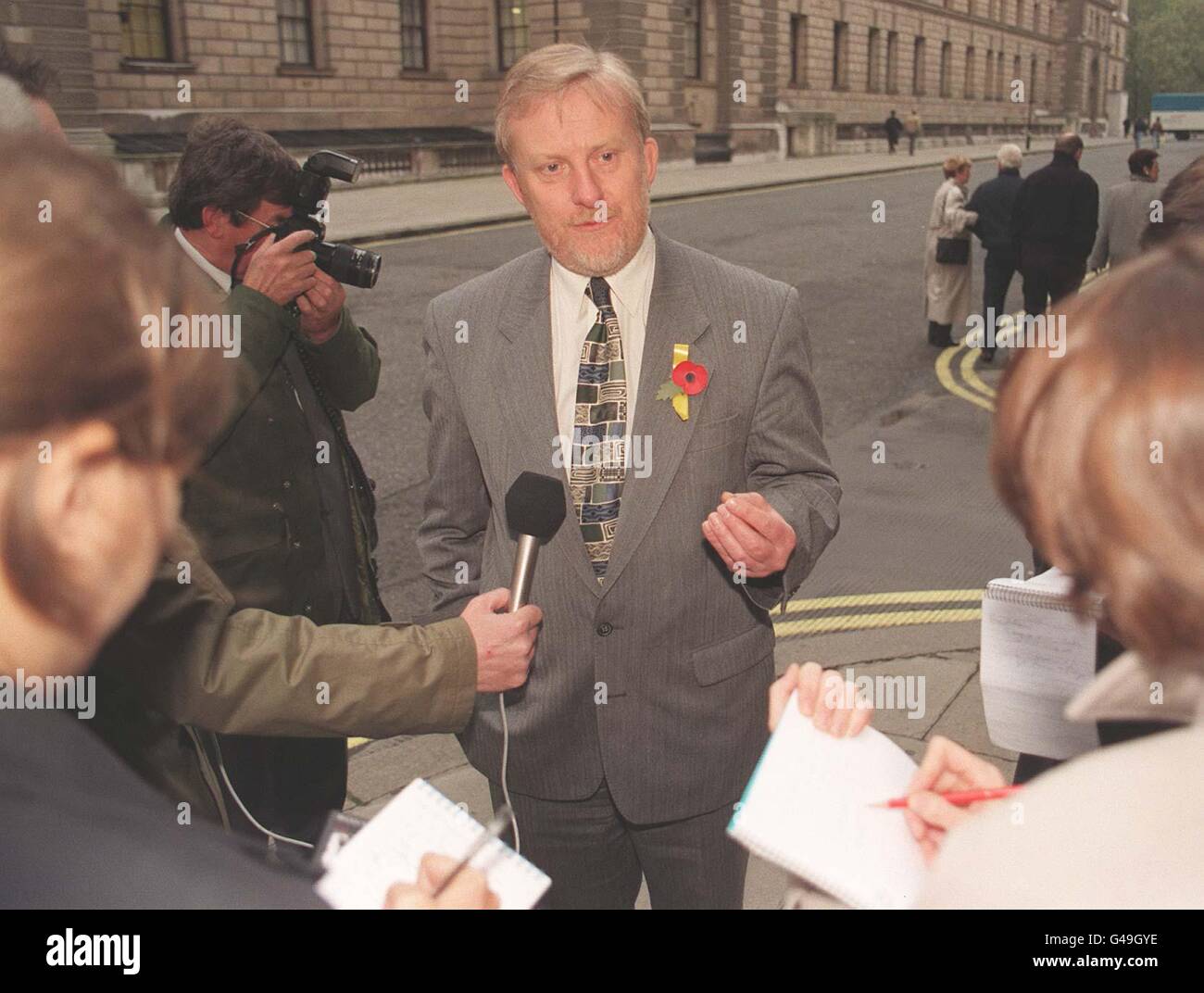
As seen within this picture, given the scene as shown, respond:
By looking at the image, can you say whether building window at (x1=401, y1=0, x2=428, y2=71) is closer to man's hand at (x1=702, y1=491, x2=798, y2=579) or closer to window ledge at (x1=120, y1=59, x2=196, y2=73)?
window ledge at (x1=120, y1=59, x2=196, y2=73)

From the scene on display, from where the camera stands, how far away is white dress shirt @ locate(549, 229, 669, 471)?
96.3 inches

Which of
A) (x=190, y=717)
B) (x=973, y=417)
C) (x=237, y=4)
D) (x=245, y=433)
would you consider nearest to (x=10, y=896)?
(x=190, y=717)

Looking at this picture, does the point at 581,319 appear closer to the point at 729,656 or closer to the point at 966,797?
the point at 729,656

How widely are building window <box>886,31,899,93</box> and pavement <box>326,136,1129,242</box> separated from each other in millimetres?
13536

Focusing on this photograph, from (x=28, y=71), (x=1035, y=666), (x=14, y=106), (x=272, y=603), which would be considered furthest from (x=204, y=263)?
(x=1035, y=666)

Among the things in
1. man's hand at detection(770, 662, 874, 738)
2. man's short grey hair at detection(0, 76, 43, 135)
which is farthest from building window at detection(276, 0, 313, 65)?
man's hand at detection(770, 662, 874, 738)

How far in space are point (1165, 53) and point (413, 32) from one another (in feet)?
252

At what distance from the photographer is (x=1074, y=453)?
0.99 m

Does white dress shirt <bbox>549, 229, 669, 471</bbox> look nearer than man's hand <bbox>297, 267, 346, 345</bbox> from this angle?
Yes

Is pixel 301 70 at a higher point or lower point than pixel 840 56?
lower

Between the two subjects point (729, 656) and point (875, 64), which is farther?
point (875, 64)

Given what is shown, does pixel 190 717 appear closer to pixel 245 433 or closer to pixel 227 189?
pixel 245 433

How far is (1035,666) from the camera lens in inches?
81.1

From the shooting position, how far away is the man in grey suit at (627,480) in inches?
92.8
